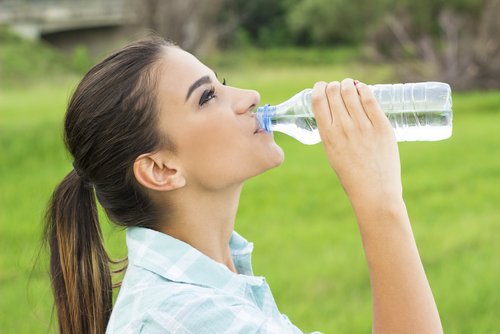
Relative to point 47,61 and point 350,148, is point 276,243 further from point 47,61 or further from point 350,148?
point 47,61

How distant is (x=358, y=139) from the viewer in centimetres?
149

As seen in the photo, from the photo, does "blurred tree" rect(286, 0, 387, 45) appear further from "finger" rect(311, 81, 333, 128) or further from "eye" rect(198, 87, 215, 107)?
"finger" rect(311, 81, 333, 128)

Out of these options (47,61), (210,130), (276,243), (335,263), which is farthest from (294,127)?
(47,61)

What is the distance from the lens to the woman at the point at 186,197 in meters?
1.46

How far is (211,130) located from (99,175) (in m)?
0.26

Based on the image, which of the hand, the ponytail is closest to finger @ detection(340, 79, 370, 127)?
the hand

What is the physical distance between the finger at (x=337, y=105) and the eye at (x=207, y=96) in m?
0.26

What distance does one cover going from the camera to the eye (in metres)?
1.64

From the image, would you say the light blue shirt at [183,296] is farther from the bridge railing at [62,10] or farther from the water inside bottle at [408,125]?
the bridge railing at [62,10]

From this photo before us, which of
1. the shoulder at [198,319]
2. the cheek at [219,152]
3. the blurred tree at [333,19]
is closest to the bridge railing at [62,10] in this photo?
the blurred tree at [333,19]

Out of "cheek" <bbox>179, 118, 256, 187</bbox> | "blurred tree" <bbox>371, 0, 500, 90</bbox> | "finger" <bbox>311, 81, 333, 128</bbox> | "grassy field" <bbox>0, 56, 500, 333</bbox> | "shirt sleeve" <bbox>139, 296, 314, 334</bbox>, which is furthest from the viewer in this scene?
"blurred tree" <bbox>371, 0, 500, 90</bbox>

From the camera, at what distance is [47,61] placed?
20.9m

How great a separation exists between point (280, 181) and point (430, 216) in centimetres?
180

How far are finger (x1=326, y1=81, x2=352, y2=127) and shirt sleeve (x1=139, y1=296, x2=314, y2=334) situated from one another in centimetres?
36
